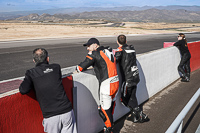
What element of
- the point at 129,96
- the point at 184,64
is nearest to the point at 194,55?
the point at 184,64

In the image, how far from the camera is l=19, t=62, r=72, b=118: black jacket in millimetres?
2570

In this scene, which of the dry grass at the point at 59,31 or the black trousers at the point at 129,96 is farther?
the dry grass at the point at 59,31

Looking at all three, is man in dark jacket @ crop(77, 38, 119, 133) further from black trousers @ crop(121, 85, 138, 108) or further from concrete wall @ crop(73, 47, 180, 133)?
black trousers @ crop(121, 85, 138, 108)

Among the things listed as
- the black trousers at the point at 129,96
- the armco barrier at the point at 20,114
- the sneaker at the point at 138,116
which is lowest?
the sneaker at the point at 138,116

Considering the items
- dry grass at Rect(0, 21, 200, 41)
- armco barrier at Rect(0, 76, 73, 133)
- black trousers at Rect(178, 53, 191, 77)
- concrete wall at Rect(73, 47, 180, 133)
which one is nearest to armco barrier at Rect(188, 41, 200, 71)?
black trousers at Rect(178, 53, 191, 77)

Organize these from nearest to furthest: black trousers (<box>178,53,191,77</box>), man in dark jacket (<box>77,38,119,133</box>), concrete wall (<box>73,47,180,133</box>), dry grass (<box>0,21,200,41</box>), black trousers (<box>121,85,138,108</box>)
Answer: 1. man in dark jacket (<box>77,38,119,133</box>)
2. concrete wall (<box>73,47,180,133</box>)
3. black trousers (<box>121,85,138,108</box>)
4. black trousers (<box>178,53,191,77</box>)
5. dry grass (<box>0,21,200,41</box>)

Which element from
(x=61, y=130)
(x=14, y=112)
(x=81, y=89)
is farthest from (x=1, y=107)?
(x=81, y=89)

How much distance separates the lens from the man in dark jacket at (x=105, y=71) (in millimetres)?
3561

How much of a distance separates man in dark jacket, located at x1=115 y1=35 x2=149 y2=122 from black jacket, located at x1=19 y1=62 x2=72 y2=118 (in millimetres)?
1866

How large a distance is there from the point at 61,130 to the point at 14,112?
2.20 ft

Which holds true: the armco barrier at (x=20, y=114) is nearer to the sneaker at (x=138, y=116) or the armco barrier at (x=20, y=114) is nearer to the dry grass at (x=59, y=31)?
the sneaker at (x=138, y=116)

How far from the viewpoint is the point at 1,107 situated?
2436 mm

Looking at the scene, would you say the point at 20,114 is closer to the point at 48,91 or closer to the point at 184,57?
the point at 48,91

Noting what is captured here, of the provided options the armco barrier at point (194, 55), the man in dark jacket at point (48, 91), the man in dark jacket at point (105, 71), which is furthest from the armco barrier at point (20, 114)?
the armco barrier at point (194, 55)
